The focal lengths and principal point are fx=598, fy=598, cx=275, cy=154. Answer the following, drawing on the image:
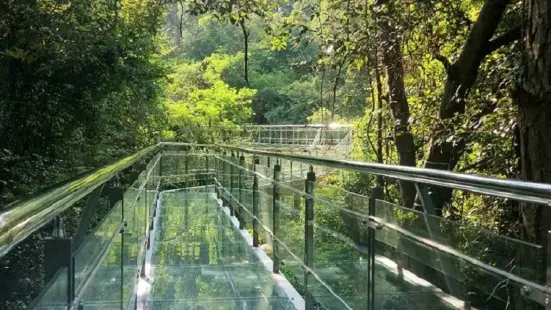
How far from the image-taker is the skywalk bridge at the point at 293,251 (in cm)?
131

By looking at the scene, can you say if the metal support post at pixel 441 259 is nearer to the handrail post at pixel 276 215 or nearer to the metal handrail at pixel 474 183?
the metal handrail at pixel 474 183

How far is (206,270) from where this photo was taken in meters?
4.65

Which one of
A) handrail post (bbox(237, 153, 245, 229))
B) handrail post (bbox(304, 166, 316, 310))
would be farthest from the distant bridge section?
handrail post (bbox(304, 166, 316, 310))

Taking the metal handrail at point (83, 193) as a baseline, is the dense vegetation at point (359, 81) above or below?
above

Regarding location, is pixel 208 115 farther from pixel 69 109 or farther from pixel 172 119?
pixel 69 109

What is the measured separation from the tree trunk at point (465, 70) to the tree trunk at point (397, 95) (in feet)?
2.58

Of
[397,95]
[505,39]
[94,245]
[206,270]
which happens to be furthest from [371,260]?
[397,95]

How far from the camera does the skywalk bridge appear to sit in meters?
1.31

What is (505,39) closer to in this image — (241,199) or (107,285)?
(241,199)

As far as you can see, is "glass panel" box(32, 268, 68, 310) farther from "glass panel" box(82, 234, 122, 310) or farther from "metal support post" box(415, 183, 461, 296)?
"metal support post" box(415, 183, 461, 296)

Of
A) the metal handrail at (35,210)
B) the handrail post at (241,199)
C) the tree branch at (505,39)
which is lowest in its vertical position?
the handrail post at (241,199)

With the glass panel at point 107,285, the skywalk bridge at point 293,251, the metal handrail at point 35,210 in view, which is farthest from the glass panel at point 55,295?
the glass panel at point 107,285

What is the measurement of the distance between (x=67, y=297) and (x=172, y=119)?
1862 centimetres

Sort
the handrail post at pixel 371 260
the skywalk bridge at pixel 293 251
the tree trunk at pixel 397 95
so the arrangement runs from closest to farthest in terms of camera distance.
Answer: the skywalk bridge at pixel 293 251 → the handrail post at pixel 371 260 → the tree trunk at pixel 397 95
